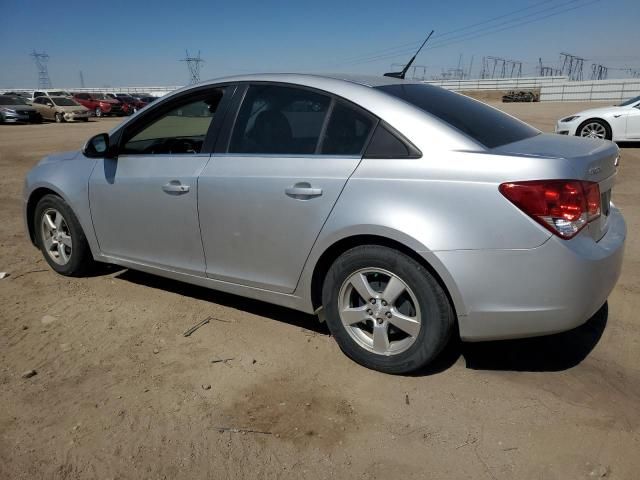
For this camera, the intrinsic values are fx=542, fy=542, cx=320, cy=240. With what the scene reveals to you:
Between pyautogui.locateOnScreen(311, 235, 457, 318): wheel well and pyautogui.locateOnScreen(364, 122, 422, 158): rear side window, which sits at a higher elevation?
pyautogui.locateOnScreen(364, 122, 422, 158): rear side window

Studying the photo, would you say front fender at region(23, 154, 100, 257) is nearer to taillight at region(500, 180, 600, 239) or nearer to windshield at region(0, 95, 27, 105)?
taillight at region(500, 180, 600, 239)

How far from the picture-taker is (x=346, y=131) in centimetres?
310

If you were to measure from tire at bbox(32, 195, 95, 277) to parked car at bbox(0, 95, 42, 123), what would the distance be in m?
27.3

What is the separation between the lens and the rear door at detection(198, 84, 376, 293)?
307 cm

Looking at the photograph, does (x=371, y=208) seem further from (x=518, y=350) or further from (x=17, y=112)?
(x=17, y=112)

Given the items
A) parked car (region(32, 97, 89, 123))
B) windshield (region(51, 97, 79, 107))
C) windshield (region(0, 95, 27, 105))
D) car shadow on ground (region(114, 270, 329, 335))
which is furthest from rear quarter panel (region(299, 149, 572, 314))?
windshield (region(51, 97, 79, 107))

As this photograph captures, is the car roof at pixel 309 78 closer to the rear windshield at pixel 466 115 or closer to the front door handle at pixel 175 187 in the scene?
the rear windshield at pixel 466 115

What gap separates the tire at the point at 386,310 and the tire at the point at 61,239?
96.3 inches

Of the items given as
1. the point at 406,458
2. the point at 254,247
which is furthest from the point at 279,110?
the point at 406,458

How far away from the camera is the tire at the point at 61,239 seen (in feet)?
14.7

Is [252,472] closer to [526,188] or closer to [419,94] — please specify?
[526,188]

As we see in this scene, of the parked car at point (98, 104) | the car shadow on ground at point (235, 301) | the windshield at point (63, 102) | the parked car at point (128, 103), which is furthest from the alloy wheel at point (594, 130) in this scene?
the parked car at point (128, 103)

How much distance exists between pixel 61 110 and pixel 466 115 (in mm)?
31800

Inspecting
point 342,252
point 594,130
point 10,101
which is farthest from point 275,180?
point 10,101
